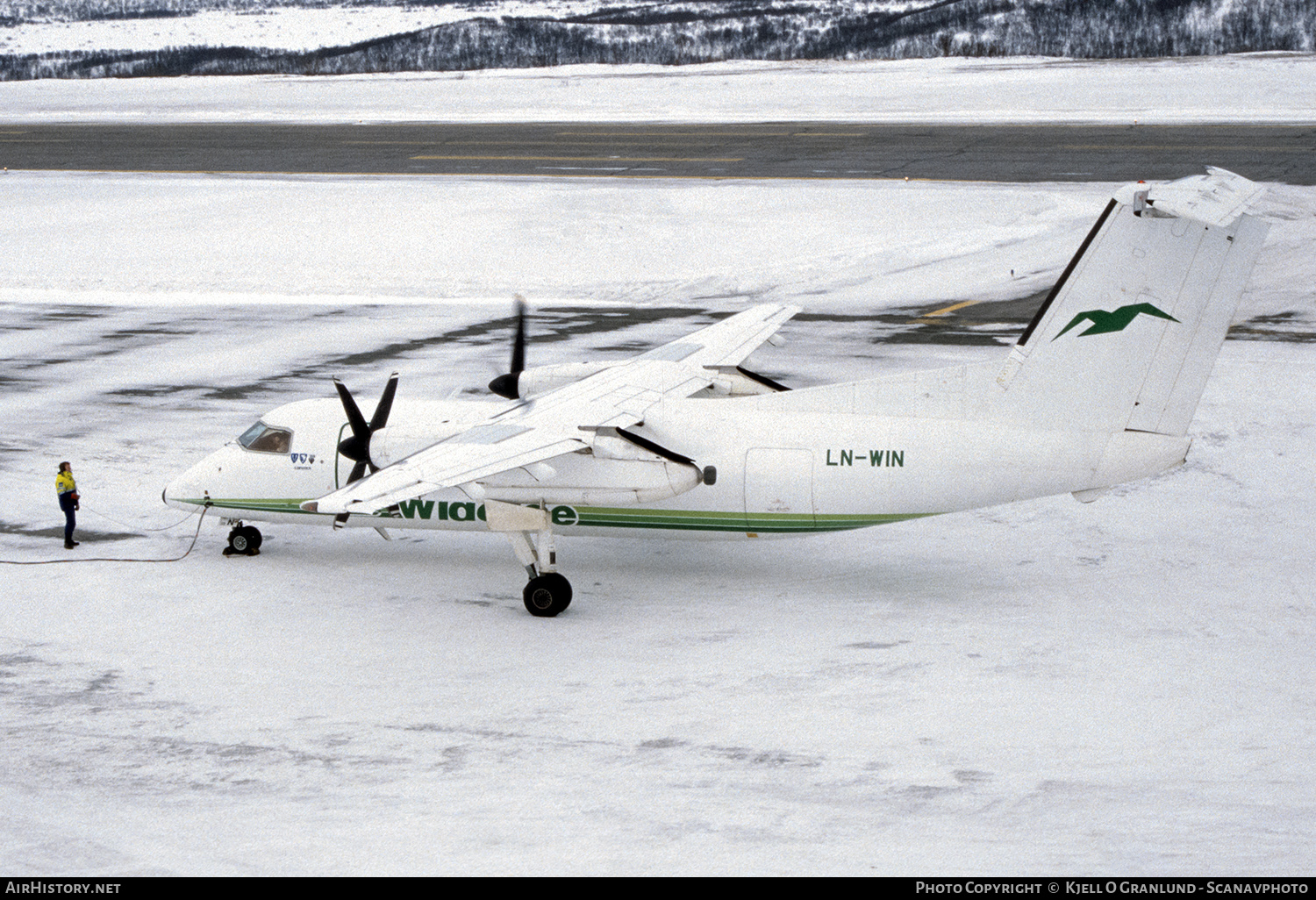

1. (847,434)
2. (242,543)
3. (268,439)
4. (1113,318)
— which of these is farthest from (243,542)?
(1113,318)

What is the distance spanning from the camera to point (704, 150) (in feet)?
211

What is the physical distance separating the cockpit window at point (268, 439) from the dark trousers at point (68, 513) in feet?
9.80

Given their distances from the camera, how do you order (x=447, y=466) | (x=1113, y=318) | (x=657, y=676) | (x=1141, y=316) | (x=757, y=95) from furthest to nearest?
(x=757, y=95)
(x=1113, y=318)
(x=1141, y=316)
(x=657, y=676)
(x=447, y=466)

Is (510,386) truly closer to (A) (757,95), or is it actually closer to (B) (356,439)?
(B) (356,439)

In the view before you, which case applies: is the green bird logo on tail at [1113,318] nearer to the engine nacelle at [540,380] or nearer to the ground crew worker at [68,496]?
the engine nacelle at [540,380]

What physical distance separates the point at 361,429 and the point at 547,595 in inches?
150

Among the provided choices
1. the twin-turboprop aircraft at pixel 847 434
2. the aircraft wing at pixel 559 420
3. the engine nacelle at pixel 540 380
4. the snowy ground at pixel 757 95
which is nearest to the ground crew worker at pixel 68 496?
the twin-turboprop aircraft at pixel 847 434

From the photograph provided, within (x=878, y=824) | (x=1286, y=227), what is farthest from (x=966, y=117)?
(x=878, y=824)

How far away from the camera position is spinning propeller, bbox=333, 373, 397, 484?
66.7ft

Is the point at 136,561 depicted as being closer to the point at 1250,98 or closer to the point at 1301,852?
the point at 1301,852

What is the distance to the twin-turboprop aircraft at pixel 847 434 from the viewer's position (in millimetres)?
18516

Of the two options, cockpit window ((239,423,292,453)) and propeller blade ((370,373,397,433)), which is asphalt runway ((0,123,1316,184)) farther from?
propeller blade ((370,373,397,433))

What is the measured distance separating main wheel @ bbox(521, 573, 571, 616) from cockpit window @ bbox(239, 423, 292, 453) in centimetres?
530

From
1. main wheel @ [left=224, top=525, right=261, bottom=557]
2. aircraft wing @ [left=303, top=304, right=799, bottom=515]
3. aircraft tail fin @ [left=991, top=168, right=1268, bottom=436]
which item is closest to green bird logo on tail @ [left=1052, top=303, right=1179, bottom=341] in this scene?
aircraft tail fin @ [left=991, top=168, right=1268, bottom=436]
